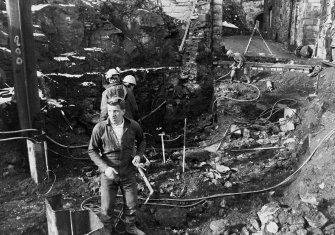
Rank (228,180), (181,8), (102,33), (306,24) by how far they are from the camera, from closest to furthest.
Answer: (228,180), (102,33), (181,8), (306,24)

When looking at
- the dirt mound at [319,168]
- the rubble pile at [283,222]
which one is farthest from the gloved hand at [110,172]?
the dirt mound at [319,168]

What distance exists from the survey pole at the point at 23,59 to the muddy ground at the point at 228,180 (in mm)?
859

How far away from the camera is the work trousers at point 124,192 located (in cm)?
402

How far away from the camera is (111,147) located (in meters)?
3.84

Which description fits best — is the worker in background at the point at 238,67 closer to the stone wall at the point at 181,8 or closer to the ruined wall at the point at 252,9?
the stone wall at the point at 181,8

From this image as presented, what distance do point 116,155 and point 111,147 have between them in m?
0.12

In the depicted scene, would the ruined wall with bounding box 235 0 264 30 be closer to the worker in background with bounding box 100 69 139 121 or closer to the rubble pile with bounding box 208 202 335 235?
the worker in background with bounding box 100 69 139 121

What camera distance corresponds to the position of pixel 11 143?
19.4 ft

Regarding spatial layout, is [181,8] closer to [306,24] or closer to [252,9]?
[306,24]

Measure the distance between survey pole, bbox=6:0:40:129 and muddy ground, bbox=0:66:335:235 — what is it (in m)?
0.86

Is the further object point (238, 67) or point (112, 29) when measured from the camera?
point (238, 67)

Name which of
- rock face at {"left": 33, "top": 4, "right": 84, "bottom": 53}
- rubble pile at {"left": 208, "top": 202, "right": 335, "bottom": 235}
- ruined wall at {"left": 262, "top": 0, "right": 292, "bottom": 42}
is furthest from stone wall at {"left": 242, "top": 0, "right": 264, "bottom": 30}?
rubble pile at {"left": 208, "top": 202, "right": 335, "bottom": 235}

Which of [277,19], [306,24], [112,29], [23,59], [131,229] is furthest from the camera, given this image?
[277,19]

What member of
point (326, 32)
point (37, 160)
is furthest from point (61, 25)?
point (326, 32)
